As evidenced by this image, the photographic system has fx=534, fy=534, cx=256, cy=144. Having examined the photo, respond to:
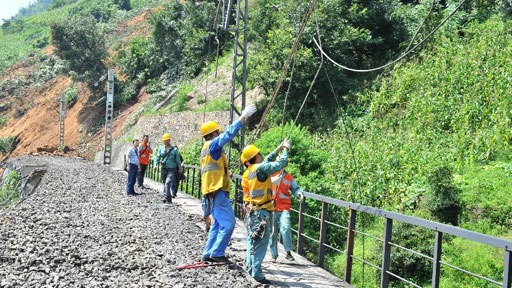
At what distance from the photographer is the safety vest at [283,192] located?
A: 8.23 metres

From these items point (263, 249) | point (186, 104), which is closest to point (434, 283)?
point (263, 249)

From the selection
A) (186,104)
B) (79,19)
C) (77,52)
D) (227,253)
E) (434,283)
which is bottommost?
(227,253)

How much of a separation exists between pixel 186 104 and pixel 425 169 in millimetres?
24047

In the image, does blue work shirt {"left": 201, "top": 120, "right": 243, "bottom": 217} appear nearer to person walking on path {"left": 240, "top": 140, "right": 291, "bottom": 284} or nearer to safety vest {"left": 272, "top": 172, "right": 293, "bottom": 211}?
person walking on path {"left": 240, "top": 140, "right": 291, "bottom": 284}

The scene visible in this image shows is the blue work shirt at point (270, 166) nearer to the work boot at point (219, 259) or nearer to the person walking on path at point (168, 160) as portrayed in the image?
the work boot at point (219, 259)

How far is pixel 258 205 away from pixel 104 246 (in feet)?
11.7

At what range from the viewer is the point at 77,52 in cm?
4953

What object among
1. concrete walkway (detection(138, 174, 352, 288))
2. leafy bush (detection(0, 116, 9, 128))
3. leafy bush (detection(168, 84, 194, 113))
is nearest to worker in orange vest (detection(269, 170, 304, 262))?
concrete walkway (detection(138, 174, 352, 288))

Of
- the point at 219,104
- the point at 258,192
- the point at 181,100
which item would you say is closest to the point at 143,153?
A: the point at 258,192

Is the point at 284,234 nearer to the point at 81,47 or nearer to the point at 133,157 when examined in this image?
the point at 133,157

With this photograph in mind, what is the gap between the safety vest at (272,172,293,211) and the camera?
823 cm

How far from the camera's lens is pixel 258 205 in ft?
22.8

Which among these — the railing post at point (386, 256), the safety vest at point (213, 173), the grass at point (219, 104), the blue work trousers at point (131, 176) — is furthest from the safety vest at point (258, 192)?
the grass at point (219, 104)

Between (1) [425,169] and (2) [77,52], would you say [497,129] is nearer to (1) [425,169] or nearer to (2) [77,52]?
(1) [425,169]
